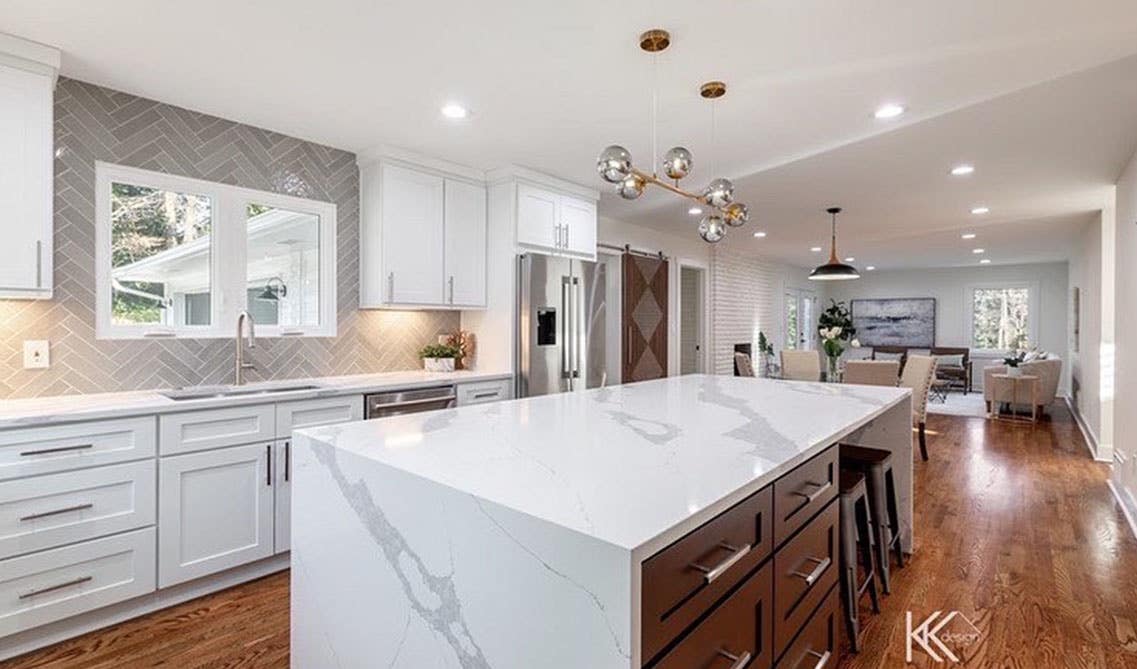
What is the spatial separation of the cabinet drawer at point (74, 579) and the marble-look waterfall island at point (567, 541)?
1.31 meters

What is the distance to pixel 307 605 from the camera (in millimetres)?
1502

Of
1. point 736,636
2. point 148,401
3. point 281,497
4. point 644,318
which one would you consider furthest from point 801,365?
point 148,401

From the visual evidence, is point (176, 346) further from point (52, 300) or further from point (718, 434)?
point (718, 434)

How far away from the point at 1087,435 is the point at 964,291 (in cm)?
592

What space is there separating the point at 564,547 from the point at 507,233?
3360mm

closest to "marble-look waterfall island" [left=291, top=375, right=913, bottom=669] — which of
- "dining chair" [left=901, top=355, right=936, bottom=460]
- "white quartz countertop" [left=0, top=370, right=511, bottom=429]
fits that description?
"white quartz countertop" [left=0, top=370, right=511, bottom=429]

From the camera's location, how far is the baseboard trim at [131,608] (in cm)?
213

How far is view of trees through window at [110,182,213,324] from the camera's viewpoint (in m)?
2.81

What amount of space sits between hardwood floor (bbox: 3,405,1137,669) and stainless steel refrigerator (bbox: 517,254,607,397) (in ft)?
6.49

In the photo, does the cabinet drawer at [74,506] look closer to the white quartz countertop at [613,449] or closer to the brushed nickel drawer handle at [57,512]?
the brushed nickel drawer handle at [57,512]

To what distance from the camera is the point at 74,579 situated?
7.21ft

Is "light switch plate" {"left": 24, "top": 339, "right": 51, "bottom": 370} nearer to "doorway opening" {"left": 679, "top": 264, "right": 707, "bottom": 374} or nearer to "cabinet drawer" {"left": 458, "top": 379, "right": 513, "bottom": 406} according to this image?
"cabinet drawer" {"left": 458, "top": 379, "right": 513, "bottom": 406}

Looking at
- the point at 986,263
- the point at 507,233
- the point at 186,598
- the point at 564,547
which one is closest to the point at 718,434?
the point at 564,547

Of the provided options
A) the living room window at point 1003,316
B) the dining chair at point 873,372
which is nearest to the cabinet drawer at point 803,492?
the dining chair at point 873,372
